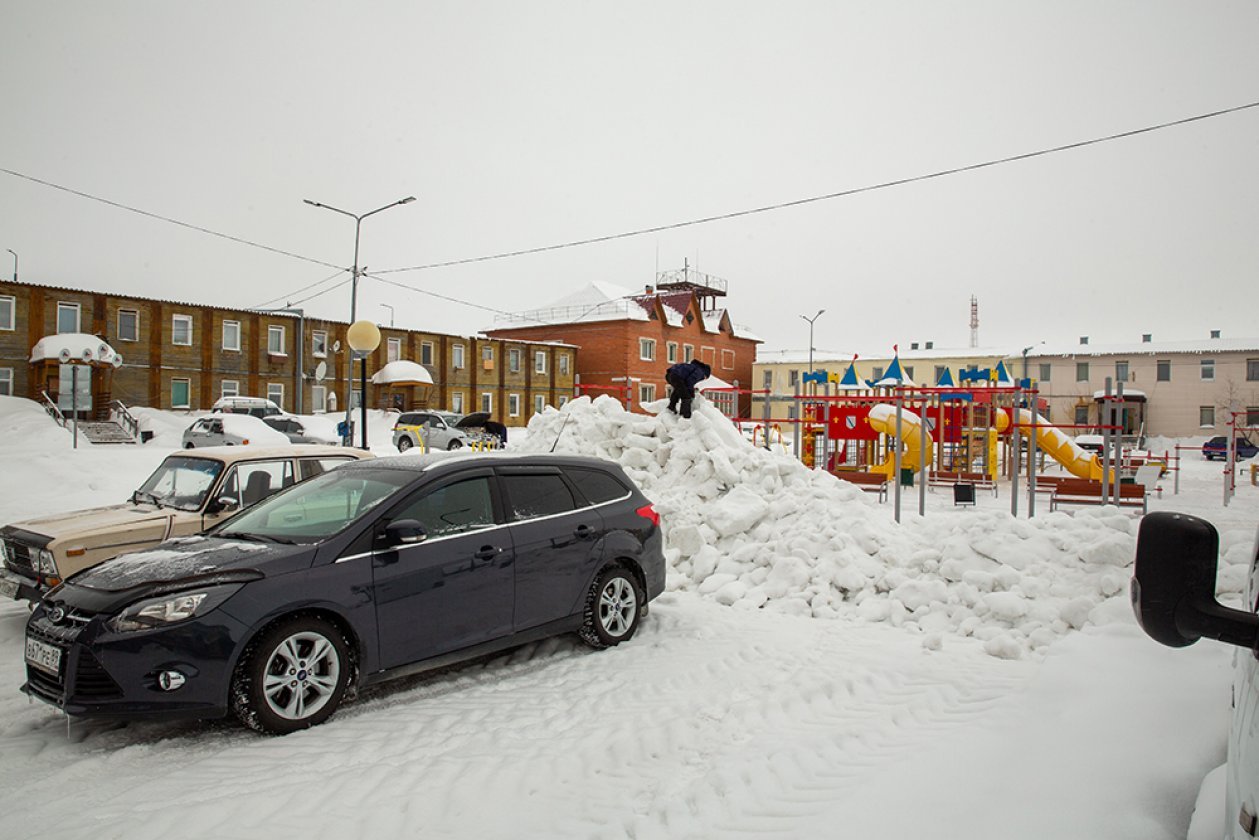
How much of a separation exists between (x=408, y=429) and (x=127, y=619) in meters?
28.1

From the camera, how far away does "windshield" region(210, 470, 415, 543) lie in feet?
18.1

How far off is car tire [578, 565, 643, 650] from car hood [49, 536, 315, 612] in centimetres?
241

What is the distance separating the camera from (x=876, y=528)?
29.5ft

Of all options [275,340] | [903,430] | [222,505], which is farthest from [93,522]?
[275,340]

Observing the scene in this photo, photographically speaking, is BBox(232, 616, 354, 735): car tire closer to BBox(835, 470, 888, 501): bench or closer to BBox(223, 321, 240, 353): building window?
BBox(835, 470, 888, 501): bench

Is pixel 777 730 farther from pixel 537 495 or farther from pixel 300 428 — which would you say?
pixel 300 428

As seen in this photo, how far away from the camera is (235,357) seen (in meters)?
41.9

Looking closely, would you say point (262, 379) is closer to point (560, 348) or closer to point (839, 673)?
point (560, 348)

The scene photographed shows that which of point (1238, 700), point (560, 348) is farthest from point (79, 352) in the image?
point (1238, 700)

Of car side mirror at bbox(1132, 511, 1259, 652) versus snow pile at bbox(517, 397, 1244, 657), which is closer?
car side mirror at bbox(1132, 511, 1259, 652)

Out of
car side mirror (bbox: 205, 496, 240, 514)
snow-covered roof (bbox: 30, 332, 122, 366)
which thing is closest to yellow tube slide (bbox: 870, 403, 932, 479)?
car side mirror (bbox: 205, 496, 240, 514)

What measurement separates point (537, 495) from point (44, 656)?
3.40m

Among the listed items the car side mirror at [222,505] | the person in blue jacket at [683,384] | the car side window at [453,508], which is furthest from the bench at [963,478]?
the car side mirror at [222,505]

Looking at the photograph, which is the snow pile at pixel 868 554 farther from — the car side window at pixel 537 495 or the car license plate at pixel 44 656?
the car license plate at pixel 44 656
